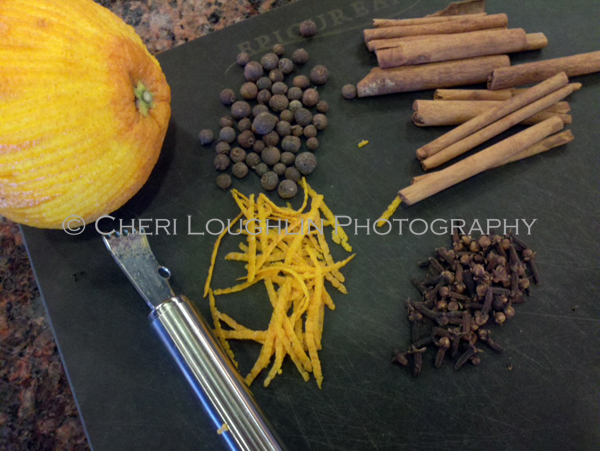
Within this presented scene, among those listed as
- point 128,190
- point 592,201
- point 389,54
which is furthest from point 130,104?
point 592,201

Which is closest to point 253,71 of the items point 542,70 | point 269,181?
point 269,181

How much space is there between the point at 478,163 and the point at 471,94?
328mm

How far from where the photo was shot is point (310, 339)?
1521mm

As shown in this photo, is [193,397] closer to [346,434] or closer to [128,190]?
[346,434]

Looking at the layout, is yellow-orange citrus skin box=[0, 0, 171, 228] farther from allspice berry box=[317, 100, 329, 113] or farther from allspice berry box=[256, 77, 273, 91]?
allspice berry box=[317, 100, 329, 113]

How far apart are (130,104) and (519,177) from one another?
4.87ft

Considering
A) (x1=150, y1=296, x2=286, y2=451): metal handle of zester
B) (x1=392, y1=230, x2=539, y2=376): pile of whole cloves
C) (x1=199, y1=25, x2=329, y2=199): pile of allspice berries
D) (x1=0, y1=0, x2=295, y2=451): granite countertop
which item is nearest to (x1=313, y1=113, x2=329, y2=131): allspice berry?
(x1=199, y1=25, x2=329, y2=199): pile of allspice berries

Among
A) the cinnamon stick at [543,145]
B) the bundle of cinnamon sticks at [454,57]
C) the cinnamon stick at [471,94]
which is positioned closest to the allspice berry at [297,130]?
the bundle of cinnamon sticks at [454,57]

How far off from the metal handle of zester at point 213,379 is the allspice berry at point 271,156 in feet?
2.15

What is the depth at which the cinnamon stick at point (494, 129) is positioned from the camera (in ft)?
5.83

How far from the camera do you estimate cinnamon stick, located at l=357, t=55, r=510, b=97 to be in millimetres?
1862

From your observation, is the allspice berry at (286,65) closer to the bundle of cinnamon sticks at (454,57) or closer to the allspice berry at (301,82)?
the allspice berry at (301,82)

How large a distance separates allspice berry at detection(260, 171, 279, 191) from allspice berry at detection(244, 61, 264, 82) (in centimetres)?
44

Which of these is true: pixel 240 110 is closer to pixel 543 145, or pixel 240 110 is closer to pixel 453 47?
pixel 453 47
